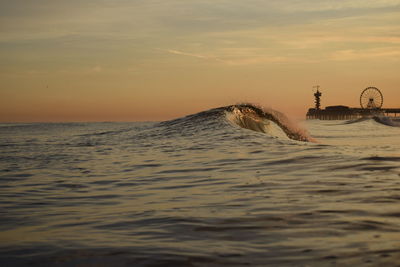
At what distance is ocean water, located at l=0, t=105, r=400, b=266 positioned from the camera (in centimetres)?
265

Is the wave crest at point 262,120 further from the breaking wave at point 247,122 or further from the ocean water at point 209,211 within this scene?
the ocean water at point 209,211

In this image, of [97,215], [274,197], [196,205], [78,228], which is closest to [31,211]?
[97,215]

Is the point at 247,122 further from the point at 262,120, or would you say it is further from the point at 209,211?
the point at 209,211

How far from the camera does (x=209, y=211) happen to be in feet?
12.5

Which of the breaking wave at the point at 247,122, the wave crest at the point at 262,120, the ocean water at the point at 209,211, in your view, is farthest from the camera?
the wave crest at the point at 262,120

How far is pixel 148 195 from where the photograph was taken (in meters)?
4.91

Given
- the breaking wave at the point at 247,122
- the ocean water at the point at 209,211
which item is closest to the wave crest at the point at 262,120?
the breaking wave at the point at 247,122

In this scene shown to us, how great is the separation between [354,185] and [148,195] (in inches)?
86.6

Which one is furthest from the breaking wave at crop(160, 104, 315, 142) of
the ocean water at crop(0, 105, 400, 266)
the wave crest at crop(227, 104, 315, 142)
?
the ocean water at crop(0, 105, 400, 266)

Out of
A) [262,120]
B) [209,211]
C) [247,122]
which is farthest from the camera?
[262,120]

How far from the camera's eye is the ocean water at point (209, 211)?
2.65 metres

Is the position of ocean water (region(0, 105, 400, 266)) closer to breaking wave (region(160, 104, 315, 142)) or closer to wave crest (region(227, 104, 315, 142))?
breaking wave (region(160, 104, 315, 142))

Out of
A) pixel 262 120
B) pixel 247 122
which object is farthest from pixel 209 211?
pixel 262 120

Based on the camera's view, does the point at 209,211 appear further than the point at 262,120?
No
